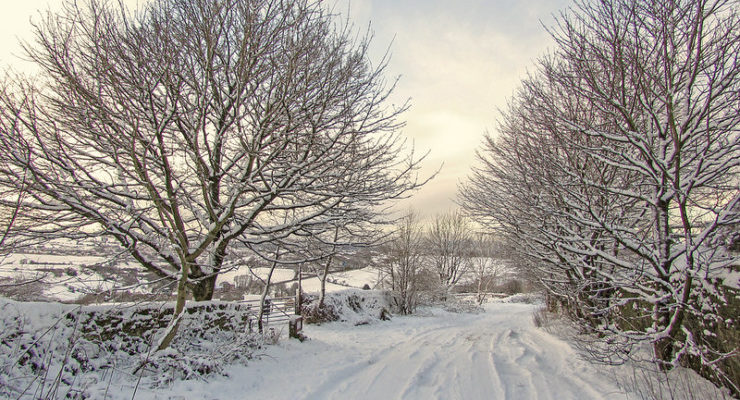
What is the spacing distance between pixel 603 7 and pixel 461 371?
5.69m

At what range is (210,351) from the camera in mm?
5551

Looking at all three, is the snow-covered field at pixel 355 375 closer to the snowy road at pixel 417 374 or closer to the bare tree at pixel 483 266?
the snowy road at pixel 417 374

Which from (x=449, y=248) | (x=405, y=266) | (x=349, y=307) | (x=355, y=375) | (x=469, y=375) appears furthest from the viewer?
(x=449, y=248)

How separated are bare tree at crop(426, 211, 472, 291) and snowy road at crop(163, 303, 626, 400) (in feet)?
56.8

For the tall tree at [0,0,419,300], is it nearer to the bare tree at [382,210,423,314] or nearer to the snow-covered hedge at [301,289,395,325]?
the snow-covered hedge at [301,289,395,325]

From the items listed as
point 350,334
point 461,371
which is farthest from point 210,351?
point 350,334

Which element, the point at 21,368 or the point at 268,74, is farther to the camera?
the point at 268,74

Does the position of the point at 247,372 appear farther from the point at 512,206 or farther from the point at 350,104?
the point at 512,206

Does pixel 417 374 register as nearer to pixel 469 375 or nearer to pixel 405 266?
pixel 469 375

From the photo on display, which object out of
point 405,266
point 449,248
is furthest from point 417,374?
point 449,248

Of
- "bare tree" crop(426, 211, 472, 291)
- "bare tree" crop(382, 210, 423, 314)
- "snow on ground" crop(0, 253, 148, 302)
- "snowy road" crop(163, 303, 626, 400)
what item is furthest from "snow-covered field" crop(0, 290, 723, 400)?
"bare tree" crop(426, 211, 472, 291)

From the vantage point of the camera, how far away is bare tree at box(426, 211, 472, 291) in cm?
2546

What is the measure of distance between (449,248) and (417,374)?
21.6m

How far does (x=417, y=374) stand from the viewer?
539cm
